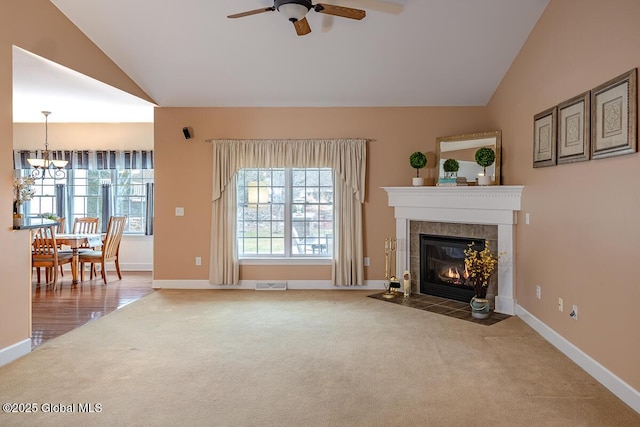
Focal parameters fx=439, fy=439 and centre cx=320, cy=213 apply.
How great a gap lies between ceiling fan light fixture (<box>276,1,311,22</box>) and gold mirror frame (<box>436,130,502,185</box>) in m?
3.11

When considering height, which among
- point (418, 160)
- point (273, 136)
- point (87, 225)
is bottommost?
point (87, 225)

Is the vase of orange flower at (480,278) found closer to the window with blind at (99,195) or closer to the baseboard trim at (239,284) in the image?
the baseboard trim at (239,284)

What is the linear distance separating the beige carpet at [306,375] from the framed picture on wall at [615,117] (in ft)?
5.45

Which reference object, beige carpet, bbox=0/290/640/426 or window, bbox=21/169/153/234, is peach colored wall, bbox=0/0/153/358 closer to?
beige carpet, bbox=0/290/640/426

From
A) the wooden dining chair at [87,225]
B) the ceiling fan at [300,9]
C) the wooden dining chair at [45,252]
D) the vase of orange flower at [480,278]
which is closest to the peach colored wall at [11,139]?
the ceiling fan at [300,9]

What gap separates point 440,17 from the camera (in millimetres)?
4406

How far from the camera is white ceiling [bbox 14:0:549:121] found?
430 cm

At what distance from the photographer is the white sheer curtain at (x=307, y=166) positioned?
20.1 feet

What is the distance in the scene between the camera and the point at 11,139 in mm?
3625

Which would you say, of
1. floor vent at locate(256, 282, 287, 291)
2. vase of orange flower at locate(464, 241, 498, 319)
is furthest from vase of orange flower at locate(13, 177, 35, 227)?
vase of orange flower at locate(464, 241, 498, 319)

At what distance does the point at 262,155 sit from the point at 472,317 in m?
3.43

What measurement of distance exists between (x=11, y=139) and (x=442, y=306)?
4648 mm

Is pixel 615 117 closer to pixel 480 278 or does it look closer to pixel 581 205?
pixel 581 205

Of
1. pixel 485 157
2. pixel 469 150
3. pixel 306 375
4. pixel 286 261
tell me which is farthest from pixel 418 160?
pixel 306 375
